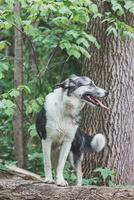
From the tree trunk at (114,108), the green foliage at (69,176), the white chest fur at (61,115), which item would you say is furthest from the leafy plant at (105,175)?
the white chest fur at (61,115)

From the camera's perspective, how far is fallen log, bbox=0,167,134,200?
14.4ft

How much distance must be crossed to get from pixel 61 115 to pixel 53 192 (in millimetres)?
877

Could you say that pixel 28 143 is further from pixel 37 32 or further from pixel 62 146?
pixel 62 146

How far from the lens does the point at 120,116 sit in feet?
23.0

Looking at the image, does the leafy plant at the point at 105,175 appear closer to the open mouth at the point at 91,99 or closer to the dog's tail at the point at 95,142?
the dog's tail at the point at 95,142

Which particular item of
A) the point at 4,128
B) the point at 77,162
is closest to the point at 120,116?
the point at 77,162

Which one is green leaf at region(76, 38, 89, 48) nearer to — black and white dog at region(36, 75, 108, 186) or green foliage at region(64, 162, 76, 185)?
black and white dog at region(36, 75, 108, 186)

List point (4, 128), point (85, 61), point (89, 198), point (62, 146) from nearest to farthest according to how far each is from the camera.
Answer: point (89, 198) → point (62, 146) → point (85, 61) → point (4, 128)

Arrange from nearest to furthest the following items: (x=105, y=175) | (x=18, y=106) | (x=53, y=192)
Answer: (x=53, y=192) < (x=105, y=175) < (x=18, y=106)

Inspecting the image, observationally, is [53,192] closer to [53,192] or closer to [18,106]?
[53,192]

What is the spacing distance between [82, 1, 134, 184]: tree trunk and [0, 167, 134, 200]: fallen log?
2.15 m

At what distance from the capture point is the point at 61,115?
5152 mm

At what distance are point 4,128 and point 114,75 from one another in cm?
269

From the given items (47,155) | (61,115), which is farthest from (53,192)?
(61,115)
